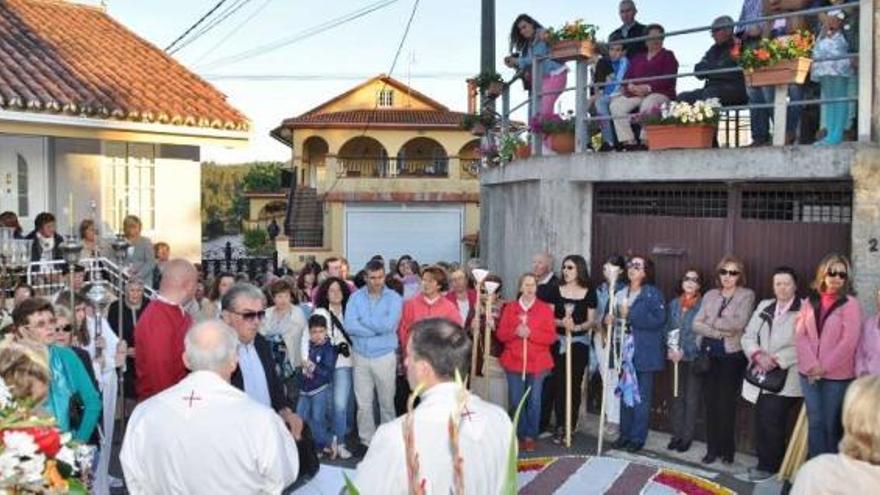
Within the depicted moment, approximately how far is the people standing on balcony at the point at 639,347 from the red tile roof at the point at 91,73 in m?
7.53

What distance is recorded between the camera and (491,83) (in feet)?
44.0

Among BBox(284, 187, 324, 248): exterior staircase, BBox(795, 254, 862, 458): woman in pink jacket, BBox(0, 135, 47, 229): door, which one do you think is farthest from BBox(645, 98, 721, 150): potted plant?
BBox(284, 187, 324, 248): exterior staircase

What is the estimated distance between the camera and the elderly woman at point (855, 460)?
11.9 feet

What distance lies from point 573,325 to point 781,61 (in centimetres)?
313

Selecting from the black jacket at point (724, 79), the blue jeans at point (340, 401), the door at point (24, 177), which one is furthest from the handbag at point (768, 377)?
the door at point (24, 177)

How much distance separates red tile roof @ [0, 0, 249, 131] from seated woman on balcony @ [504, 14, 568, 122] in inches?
192

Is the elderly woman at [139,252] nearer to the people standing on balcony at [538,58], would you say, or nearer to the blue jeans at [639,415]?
the people standing on balcony at [538,58]

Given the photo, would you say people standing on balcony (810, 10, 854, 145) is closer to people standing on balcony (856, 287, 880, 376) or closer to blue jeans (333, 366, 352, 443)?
people standing on balcony (856, 287, 880, 376)

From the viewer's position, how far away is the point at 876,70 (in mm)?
8250

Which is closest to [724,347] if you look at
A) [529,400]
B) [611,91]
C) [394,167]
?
[529,400]

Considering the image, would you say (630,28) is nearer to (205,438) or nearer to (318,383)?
(318,383)

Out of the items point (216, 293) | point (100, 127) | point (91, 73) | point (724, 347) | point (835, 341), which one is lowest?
point (724, 347)

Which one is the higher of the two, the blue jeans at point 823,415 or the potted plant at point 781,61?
the potted plant at point 781,61

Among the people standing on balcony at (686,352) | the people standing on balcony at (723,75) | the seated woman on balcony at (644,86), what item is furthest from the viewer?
the seated woman on balcony at (644,86)
